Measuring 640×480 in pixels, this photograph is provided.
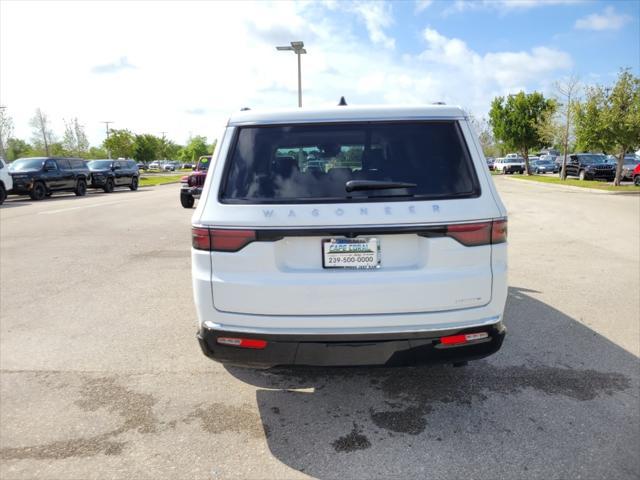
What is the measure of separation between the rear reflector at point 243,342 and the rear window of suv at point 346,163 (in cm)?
81

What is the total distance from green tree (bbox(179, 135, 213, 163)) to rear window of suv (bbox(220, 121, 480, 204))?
433ft

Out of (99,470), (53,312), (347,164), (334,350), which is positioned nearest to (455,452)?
(334,350)

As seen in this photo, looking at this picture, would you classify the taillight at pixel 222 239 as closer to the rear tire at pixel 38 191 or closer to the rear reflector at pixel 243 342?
the rear reflector at pixel 243 342

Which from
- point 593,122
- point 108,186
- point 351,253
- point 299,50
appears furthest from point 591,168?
point 351,253

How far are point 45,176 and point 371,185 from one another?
77.5 feet

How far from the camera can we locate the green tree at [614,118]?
74.7 feet

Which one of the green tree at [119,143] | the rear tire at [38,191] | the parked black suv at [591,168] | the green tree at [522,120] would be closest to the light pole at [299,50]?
the rear tire at [38,191]

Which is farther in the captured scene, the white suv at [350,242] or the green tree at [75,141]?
the green tree at [75,141]

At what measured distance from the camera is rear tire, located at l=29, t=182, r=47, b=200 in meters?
21.8

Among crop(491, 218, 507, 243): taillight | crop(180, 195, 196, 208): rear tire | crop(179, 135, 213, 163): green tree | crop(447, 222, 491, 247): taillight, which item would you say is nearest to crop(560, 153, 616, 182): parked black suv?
crop(180, 195, 196, 208): rear tire

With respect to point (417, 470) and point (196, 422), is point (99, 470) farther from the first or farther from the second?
point (417, 470)

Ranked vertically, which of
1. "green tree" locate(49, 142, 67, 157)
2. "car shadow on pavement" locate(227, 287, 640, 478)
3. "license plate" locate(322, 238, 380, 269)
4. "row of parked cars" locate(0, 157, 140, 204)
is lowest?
"car shadow on pavement" locate(227, 287, 640, 478)

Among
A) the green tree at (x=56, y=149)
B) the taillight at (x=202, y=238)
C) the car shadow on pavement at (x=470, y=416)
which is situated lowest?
the car shadow on pavement at (x=470, y=416)

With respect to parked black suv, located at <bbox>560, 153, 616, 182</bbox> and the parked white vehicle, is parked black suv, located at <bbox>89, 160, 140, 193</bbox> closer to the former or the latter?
the parked white vehicle
